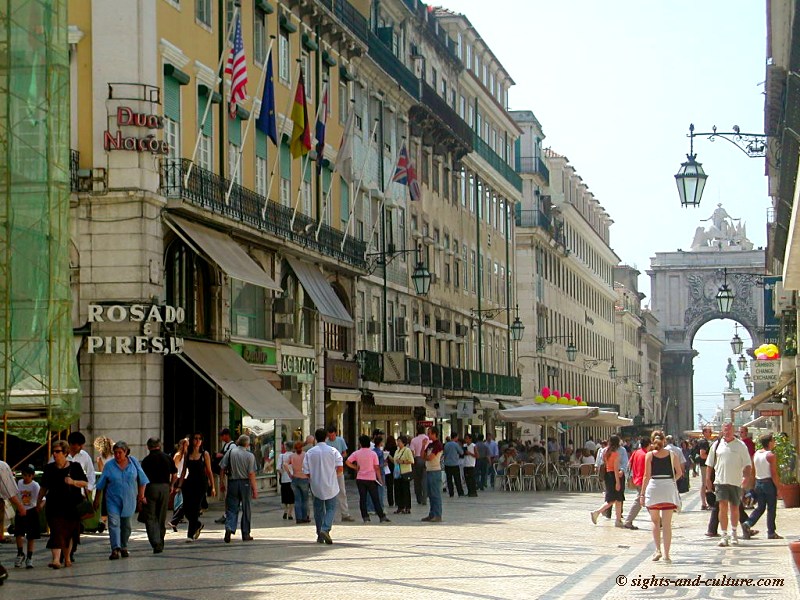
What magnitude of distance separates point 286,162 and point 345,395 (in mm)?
7804

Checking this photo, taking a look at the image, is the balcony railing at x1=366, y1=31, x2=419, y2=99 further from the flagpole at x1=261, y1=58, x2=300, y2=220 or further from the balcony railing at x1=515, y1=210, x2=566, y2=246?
the balcony railing at x1=515, y1=210, x2=566, y2=246

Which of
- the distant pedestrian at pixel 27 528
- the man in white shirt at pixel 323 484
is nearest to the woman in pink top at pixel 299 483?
the man in white shirt at pixel 323 484

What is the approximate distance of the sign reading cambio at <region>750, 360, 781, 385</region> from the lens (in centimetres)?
4175

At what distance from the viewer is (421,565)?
18562mm

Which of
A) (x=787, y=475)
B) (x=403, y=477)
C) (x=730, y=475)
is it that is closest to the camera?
(x=730, y=475)

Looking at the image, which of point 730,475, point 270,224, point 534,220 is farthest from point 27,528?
point 534,220

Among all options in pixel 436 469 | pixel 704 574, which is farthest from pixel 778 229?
pixel 704 574

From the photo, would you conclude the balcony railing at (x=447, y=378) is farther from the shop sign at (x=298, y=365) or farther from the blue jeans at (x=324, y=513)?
the blue jeans at (x=324, y=513)

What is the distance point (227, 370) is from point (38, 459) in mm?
4933

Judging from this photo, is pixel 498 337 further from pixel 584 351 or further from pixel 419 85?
pixel 584 351

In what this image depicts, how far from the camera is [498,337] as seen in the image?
71438 millimetres

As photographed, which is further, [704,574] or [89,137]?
[89,137]

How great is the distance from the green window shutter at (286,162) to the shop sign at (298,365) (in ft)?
14.4

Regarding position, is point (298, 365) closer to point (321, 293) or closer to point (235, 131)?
point (321, 293)
